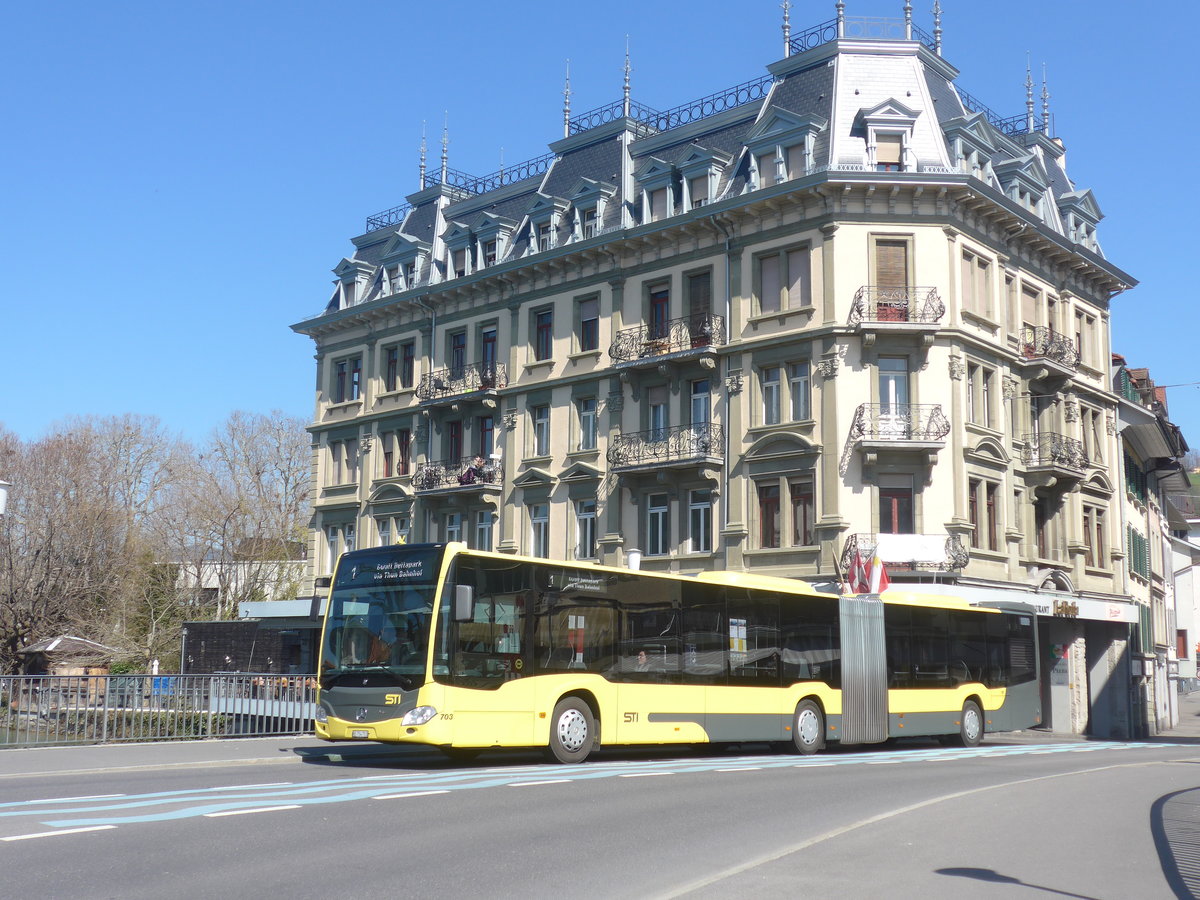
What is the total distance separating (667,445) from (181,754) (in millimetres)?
18908

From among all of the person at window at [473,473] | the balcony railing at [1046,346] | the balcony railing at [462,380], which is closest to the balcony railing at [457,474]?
the person at window at [473,473]

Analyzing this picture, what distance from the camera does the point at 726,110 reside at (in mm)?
37469

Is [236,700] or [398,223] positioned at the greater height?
[398,223]

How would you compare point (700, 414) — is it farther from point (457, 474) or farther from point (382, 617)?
point (382, 617)

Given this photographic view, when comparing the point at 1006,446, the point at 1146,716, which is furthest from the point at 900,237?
the point at 1146,716

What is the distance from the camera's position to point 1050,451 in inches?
1441

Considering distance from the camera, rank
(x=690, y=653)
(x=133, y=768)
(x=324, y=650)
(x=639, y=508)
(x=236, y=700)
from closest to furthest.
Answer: (x=133, y=768), (x=324, y=650), (x=690, y=653), (x=236, y=700), (x=639, y=508)

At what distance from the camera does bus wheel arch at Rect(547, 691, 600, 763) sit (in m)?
18.2

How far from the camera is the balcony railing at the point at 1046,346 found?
36.3m

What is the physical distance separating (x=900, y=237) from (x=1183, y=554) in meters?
43.5

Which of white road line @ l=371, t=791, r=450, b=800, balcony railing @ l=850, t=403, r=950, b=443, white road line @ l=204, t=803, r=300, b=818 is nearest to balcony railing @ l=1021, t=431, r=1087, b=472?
balcony railing @ l=850, t=403, r=950, b=443

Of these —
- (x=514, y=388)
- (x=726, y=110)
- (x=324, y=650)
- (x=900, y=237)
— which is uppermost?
(x=726, y=110)

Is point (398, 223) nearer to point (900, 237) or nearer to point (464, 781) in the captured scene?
point (900, 237)

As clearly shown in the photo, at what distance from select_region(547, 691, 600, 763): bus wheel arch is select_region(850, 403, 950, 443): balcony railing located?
600 inches
